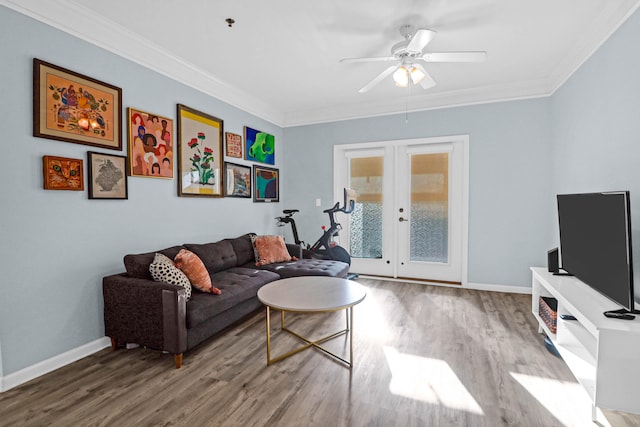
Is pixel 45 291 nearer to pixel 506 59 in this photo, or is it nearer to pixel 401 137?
pixel 401 137

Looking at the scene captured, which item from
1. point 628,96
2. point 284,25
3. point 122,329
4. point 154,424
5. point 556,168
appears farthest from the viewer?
point 556,168

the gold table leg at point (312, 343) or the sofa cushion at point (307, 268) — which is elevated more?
the sofa cushion at point (307, 268)

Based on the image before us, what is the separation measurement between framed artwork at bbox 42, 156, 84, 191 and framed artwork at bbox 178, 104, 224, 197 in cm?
102

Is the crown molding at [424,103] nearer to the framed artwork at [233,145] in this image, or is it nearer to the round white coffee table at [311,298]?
the framed artwork at [233,145]

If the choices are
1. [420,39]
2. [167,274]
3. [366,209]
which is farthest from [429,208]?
[167,274]

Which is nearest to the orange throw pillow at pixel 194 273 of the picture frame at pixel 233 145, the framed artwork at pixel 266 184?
the picture frame at pixel 233 145

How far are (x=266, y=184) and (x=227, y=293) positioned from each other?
2.52 metres

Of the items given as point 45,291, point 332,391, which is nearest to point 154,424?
point 332,391

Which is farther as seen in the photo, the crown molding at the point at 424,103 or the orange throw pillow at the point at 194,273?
the crown molding at the point at 424,103

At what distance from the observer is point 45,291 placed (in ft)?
7.47

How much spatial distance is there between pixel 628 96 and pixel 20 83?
13.9 feet

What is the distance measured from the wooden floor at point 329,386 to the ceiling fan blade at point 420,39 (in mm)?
2432

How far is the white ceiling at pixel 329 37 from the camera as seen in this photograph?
2396 mm

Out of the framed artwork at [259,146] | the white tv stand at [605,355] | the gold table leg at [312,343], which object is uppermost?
the framed artwork at [259,146]
